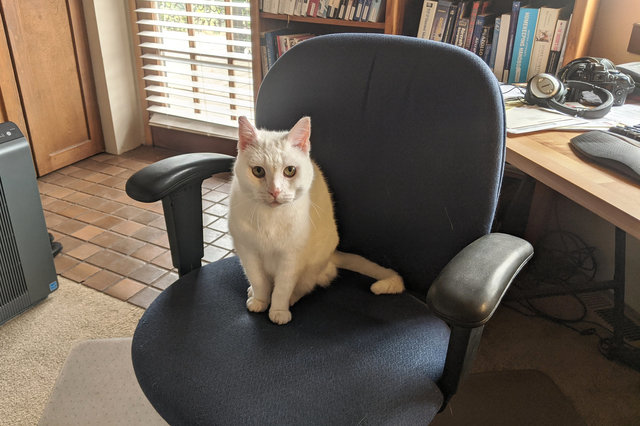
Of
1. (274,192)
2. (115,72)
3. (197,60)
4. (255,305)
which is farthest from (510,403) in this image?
(115,72)

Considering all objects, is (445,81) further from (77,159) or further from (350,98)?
(77,159)

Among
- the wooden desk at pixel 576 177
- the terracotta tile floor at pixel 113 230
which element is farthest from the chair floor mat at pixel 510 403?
the terracotta tile floor at pixel 113 230

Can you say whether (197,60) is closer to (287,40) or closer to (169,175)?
(287,40)

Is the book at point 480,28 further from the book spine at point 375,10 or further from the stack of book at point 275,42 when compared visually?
the stack of book at point 275,42

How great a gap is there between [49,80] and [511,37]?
2.38 m

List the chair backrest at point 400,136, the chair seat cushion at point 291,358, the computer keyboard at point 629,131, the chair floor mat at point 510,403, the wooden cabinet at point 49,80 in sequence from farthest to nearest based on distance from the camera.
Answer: the wooden cabinet at point 49,80 < the chair floor mat at point 510,403 < the computer keyboard at point 629,131 < the chair backrest at point 400,136 < the chair seat cushion at point 291,358

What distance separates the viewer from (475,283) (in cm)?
72

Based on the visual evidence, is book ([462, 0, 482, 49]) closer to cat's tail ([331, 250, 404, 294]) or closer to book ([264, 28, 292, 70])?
book ([264, 28, 292, 70])

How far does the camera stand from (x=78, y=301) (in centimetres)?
190

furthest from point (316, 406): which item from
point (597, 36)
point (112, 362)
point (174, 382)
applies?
point (597, 36)

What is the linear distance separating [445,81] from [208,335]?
66 cm

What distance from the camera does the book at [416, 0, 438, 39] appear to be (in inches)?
74.2

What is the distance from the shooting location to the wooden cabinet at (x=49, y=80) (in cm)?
253

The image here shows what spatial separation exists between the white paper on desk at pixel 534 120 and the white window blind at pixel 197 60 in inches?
64.3
